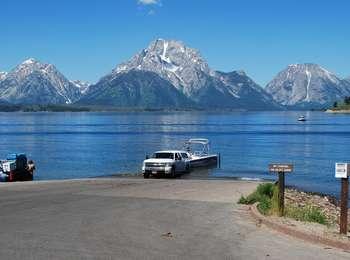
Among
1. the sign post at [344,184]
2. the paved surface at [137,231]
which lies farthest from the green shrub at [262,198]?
the sign post at [344,184]

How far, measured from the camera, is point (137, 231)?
1608 cm

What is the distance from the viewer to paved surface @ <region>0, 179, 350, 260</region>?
13383 millimetres

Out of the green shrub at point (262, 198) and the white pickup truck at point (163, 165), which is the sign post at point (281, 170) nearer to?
the green shrub at point (262, 198)

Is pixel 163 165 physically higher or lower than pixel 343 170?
lower

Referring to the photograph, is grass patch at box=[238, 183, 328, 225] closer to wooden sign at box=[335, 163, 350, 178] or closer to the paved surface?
the paved surface

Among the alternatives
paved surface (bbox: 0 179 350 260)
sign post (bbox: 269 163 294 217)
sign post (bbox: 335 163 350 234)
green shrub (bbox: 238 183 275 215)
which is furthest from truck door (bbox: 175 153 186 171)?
sign post (bbox: 335 163 350 234)

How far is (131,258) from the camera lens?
12734 millimetres

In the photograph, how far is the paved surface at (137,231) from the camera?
43.9 feet

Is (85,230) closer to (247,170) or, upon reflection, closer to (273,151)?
(247,170)

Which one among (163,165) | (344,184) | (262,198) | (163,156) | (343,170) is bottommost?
(163,165)

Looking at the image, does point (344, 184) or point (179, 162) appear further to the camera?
point (179, 162)

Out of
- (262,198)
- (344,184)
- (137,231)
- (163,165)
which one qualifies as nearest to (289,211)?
(262,198)

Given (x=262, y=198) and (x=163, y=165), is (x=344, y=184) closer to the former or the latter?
(x=262, y=198)

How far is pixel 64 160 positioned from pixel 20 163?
33264 mm
